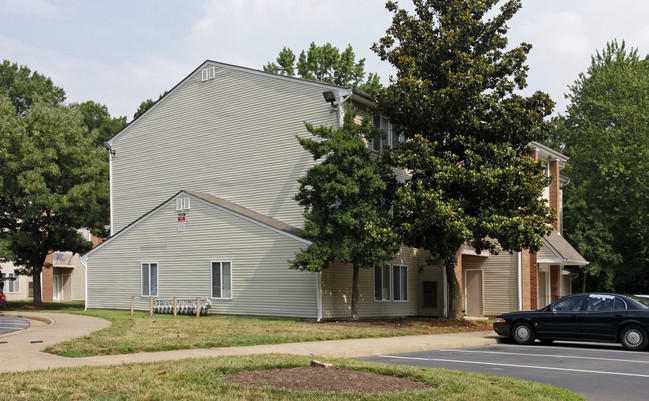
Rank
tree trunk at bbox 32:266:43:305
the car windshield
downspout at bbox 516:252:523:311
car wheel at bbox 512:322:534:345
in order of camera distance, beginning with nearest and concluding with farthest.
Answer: the car windshield → car wheel at bbox 512:322:534:345 → downspout at bbox 516:252:523:311 → tree trunk at bbox 32:266:43:305

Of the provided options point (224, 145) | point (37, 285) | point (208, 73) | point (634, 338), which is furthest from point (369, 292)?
point (37, 285)

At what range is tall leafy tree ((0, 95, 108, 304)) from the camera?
111ft

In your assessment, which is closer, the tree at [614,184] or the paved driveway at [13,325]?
the paved driveway at [13,325]

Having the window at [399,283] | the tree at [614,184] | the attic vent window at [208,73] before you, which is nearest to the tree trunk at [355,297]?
the window at [399,283]

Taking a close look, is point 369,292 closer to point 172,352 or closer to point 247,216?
point 247,216

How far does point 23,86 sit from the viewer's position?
67500 mm

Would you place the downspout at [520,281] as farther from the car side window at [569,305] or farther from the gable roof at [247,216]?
the car side window at [569,305]

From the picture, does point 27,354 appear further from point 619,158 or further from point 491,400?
point 619,158

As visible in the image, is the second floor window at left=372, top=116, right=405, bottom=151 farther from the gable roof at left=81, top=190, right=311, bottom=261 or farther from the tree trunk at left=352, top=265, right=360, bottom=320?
the tree trunk at left=352, top=265, right=360, bottom=320

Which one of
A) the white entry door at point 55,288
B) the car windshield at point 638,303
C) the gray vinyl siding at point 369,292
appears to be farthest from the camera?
the white entry door at point 55,288

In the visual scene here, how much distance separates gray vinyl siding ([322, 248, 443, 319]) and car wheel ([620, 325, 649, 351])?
35.4 feet

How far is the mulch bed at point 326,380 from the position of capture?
30.1 ft

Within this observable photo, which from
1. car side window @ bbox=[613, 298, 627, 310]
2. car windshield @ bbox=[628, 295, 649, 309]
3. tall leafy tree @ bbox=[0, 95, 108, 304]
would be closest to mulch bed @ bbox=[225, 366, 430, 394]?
car side window @ bbox=[613, 298, 627, 310]

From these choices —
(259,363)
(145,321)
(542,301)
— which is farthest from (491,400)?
(542,301)
